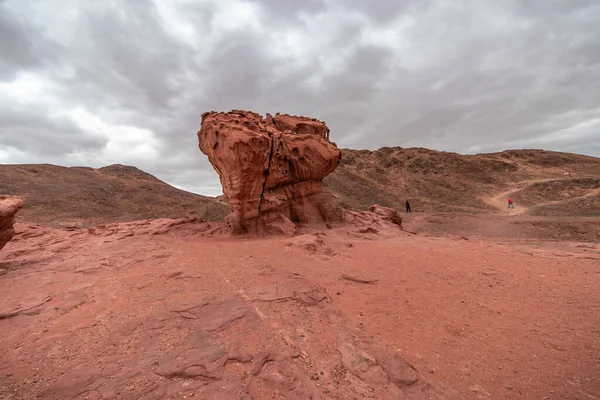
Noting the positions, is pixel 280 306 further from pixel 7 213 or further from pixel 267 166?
pixel 267 166

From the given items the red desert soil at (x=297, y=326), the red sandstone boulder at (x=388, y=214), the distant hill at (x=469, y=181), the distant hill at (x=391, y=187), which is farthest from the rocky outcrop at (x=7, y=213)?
the distant hill at (x=469, y=181)

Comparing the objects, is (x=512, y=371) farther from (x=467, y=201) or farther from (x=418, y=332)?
(x=467, y=201)

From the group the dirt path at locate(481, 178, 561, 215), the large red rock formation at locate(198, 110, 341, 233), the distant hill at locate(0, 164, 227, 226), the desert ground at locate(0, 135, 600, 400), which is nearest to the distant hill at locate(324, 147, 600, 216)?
the dirt path at locate(481, 178, 561, 215)

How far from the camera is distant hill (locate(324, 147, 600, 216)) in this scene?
3078 centimetres

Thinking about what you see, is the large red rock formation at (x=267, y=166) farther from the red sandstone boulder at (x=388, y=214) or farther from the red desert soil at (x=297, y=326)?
the red sandstone boulder at (x=388, y=214)

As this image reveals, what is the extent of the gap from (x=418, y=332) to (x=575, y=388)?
1782 millimetres

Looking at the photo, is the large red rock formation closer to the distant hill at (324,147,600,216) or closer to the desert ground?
the desert ground

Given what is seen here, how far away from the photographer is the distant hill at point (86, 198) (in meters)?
24.5

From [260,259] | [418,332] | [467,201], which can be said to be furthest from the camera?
[467,201]

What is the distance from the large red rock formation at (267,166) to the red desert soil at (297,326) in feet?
12.4

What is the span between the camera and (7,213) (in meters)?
6.01

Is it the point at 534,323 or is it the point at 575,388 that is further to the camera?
the point at 534,323

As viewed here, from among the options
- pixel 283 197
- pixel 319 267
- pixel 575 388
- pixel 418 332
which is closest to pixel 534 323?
pixel 575 388

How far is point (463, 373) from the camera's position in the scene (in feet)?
11.7
